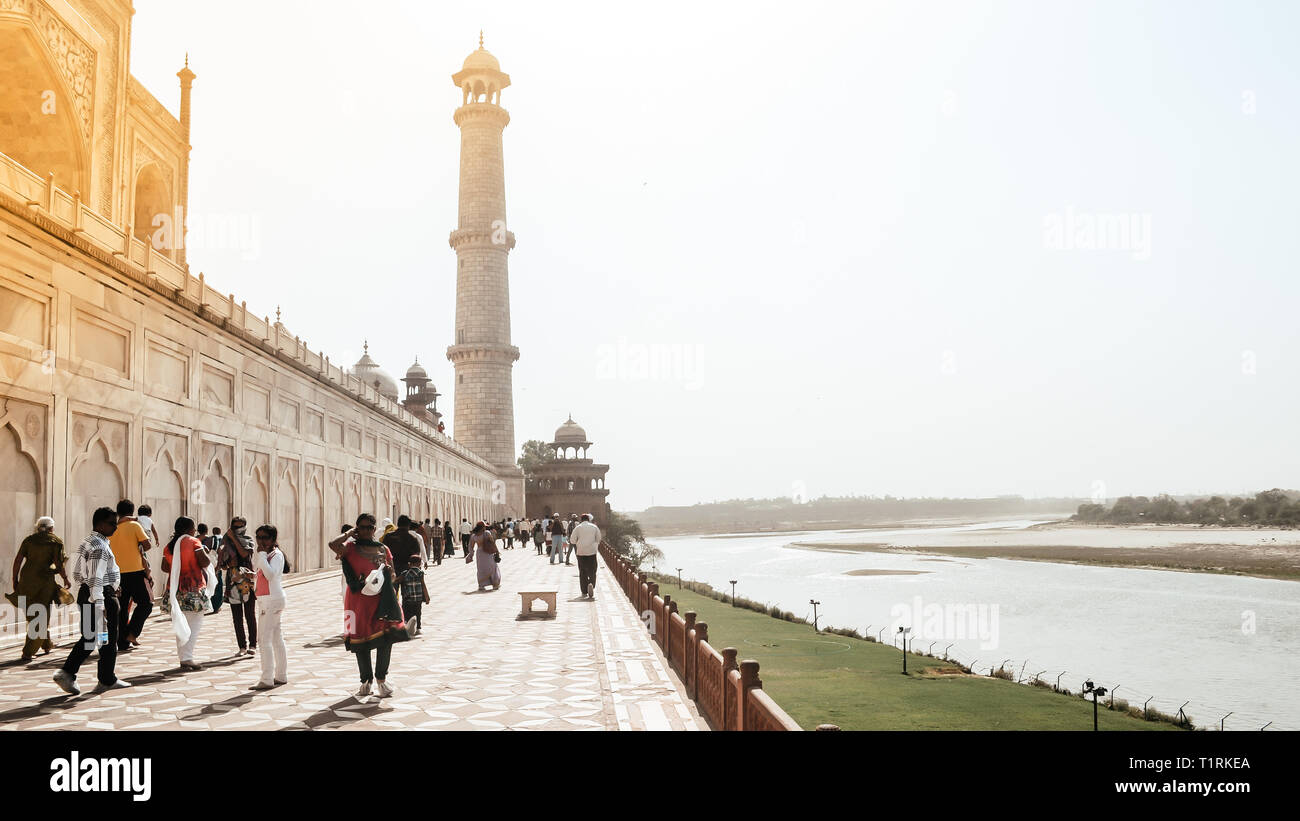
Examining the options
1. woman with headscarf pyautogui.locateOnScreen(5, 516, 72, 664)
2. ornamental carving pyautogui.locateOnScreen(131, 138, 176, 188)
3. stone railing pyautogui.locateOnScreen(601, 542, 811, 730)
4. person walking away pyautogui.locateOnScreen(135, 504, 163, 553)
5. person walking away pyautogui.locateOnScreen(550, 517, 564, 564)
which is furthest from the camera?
person walking away pyautogui.locateOnScreen(550, 517, 564, 564)

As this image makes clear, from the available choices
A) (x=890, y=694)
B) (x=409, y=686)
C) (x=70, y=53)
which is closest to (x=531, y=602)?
(x=409, y=686)

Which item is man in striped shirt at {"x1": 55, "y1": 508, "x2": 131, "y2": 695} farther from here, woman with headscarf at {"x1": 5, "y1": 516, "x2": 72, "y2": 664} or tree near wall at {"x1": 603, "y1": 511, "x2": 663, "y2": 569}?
tree near wall at {"x1": 603, "y1": 511, "x2": 663, "y2": 569}

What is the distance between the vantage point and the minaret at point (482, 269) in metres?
57.1

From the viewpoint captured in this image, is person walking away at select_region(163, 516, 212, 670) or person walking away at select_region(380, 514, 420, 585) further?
person walking away at select_region(380, 514, 420, 585)

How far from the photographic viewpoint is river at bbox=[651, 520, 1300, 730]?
953 inches

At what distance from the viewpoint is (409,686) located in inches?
333

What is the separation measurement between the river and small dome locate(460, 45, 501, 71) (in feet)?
122

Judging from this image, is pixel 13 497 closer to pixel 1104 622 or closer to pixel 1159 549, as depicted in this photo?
pixel 1104 622

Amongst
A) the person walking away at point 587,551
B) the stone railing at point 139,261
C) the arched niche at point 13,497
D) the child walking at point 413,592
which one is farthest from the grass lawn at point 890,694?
the stone railing at point 139,261

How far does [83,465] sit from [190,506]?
11.9 feet

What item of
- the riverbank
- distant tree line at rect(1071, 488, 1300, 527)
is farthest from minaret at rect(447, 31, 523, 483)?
distant tree line at rect(1071, 488, 1300, 527)

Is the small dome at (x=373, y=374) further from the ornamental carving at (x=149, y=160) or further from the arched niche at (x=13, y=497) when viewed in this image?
the arched niche at (x=13, y=497)
